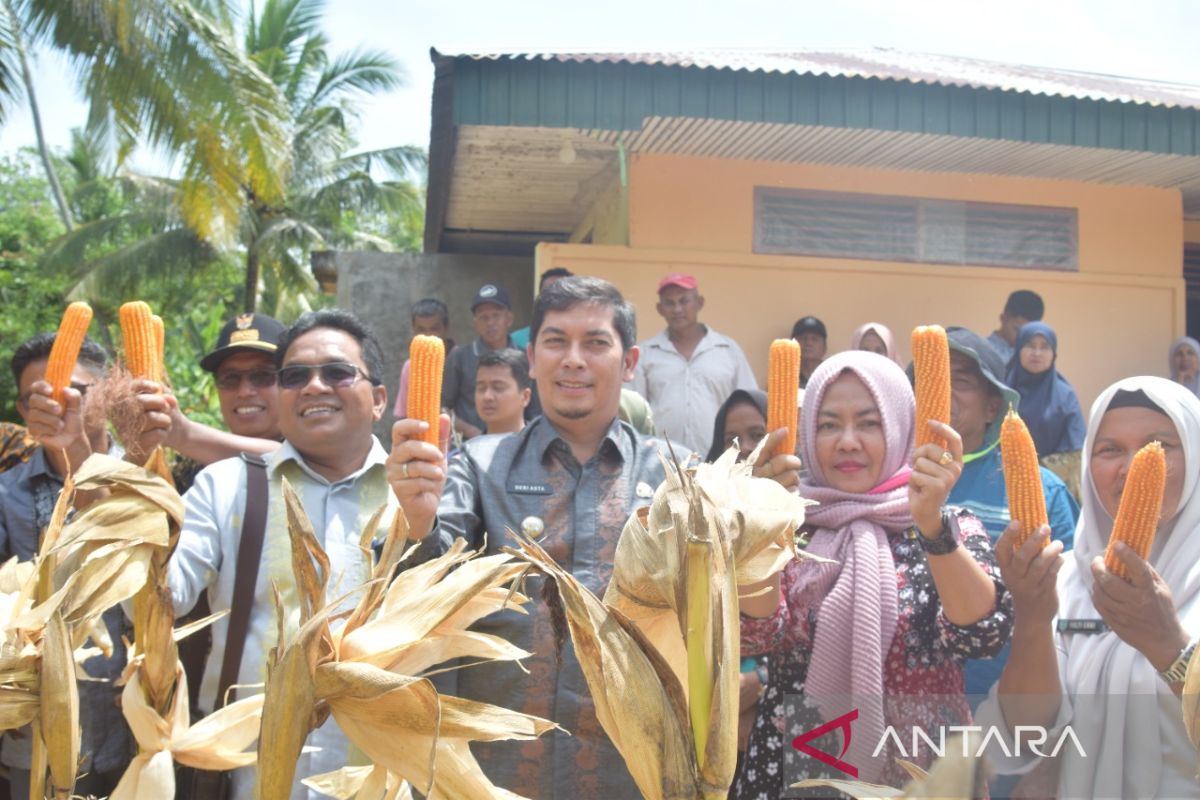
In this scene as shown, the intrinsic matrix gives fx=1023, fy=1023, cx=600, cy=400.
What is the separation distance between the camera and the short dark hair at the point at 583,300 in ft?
7.97

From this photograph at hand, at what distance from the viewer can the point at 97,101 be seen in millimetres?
10477

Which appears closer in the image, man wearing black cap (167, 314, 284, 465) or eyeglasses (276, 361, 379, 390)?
eyeglasses (276, 361, 379, 390)

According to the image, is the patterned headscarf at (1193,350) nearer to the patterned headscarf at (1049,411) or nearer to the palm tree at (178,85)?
the patterned headscarf at (1049,411)

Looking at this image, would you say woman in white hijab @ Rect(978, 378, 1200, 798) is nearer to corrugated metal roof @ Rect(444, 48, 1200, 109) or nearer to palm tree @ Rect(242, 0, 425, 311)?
corrugated metal roof @ Rect(444, 48, 1200, 109)

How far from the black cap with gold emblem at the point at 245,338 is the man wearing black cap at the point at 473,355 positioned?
8.29 feet

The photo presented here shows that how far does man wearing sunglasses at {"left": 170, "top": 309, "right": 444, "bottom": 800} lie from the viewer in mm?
2205

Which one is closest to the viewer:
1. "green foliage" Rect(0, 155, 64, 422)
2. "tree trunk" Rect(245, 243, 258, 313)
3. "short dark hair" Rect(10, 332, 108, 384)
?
"short dark hair" Rect(10, 332, 108, 384)

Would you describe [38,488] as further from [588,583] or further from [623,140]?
[623,140]

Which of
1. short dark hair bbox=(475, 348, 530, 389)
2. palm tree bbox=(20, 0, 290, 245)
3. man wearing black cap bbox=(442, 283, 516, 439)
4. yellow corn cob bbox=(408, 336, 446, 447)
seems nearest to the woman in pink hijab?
yellow corn cob bbox=(408, 336, 446, 447)

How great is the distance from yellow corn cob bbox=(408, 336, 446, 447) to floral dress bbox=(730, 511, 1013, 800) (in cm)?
82

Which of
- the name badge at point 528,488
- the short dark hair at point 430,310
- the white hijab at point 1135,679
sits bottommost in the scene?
the white hijab at point 1135,679

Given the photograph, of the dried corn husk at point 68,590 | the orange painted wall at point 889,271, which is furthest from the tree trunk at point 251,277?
the dried corn husk at point 68,590

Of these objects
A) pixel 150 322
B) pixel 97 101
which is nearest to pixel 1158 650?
pixel 150 322

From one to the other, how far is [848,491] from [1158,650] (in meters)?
0.74
